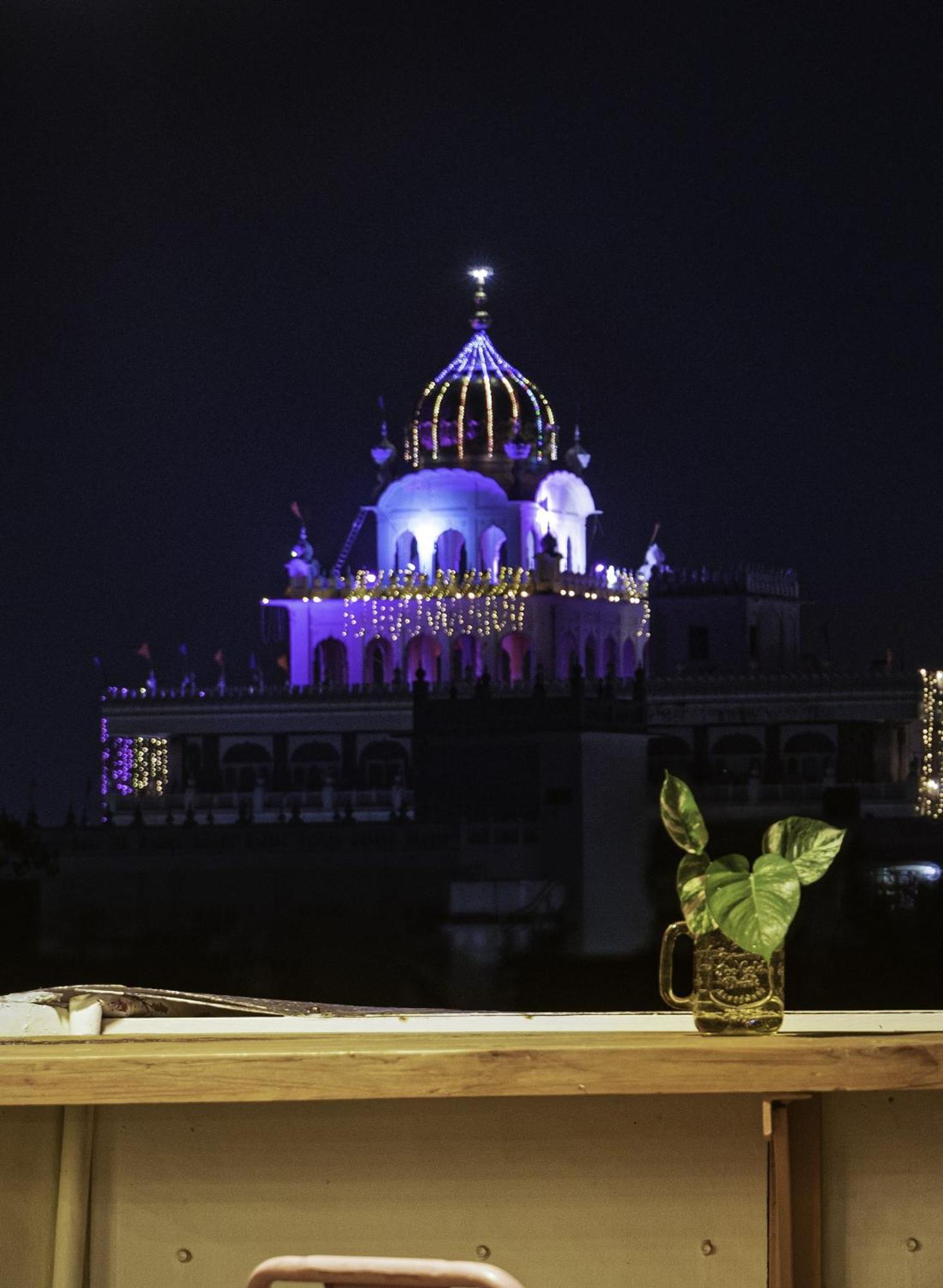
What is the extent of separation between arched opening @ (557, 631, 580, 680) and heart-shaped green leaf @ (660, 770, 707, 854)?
Result: 32767mm

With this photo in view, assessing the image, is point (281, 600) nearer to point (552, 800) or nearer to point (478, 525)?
point (478, 525)

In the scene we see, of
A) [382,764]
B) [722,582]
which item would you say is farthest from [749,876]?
[722,582]

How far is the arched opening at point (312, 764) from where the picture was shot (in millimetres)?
35094

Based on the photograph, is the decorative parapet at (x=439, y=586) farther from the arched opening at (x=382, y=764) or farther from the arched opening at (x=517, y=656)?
the arched opening at (x=382, y=764)

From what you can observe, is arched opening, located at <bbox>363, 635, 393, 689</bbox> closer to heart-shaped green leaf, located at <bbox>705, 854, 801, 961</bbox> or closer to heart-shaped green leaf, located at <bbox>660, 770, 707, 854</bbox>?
heart-shaped green leaf, located at <bbox>660, 770, 707, 854</bbox>

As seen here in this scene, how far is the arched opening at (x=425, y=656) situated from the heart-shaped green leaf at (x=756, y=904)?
110 ft

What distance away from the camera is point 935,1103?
89.1 inches

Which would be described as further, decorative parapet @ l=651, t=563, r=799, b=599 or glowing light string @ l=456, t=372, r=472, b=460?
decorative parapet @ l=651, t=563, r=799, b=599

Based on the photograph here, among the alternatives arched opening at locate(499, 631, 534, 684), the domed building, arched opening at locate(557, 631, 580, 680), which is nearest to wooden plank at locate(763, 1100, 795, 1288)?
the domed building

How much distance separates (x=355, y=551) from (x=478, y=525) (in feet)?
12.6

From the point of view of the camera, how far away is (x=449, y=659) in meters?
35.8

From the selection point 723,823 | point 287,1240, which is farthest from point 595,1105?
point 723,823

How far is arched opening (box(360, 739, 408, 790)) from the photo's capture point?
34750 millimetres

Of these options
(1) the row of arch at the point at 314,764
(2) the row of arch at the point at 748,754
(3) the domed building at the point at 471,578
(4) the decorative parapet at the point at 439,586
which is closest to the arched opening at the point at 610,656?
(3) the domed building at the point at 471,578
